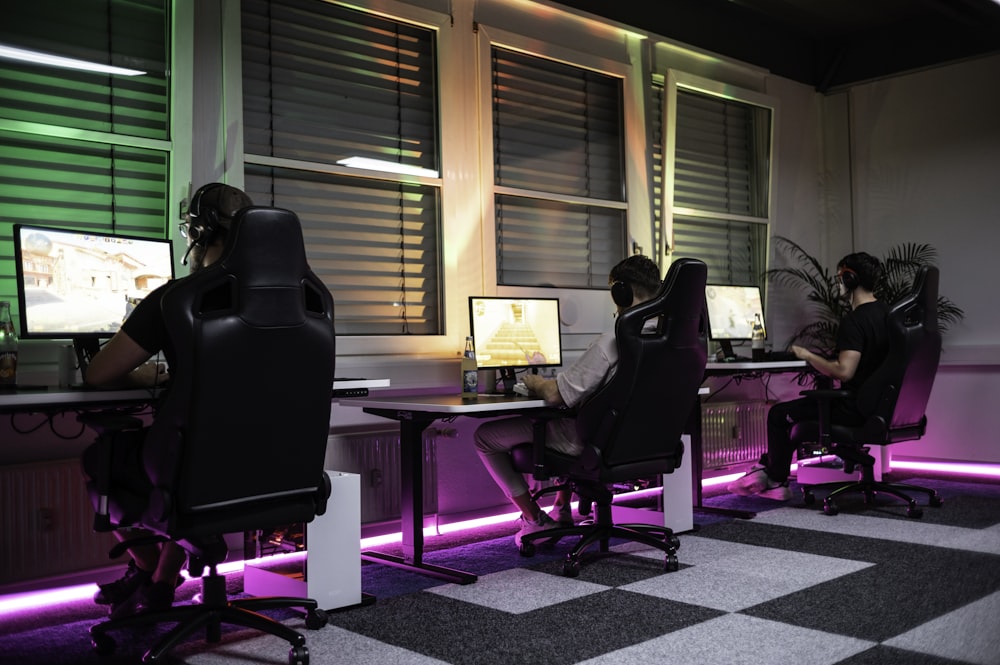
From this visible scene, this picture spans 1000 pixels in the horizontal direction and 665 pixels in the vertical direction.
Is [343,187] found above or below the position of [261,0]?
below

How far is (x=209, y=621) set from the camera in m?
2.43

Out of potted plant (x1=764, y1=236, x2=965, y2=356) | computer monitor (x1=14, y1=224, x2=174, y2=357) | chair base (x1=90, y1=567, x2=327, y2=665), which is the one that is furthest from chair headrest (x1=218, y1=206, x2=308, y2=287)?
potted plant (x1=764, y1=236, x2=965, y2=356)

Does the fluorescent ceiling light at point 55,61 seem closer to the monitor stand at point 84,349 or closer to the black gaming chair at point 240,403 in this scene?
the monitor stand at point 84,349

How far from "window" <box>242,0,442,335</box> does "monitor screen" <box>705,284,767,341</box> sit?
168 cm

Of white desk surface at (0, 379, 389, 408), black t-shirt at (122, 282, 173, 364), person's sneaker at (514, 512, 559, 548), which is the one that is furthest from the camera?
person's sneaker at (514, 512, 559, 548)

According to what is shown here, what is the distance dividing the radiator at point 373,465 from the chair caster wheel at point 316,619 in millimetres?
1186

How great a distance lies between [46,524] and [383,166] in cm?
214

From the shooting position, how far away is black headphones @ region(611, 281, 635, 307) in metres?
3.31

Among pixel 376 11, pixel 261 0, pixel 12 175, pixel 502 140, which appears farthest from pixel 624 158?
pixel 12 175

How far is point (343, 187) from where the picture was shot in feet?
13.8

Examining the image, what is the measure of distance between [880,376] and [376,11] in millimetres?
2914

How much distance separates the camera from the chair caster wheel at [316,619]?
8.96 ft

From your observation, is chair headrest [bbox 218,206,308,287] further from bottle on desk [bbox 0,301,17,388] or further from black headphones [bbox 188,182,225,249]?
bottle on desk [bbox 0,301,17,388]

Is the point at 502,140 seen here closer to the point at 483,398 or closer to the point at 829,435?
the point at 483,398
